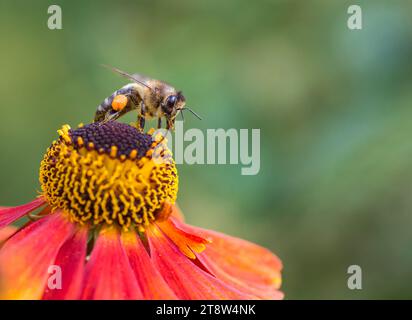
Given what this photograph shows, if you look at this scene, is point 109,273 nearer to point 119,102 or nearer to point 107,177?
point 107,177

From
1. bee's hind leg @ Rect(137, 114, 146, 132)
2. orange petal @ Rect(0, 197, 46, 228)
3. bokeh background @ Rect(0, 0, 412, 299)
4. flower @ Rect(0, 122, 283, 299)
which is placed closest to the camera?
flower @ Rect(0, 122, 283, 299)

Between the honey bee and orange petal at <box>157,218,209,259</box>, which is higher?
the honey bee

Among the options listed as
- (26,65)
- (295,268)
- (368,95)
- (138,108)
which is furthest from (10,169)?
(368,95)

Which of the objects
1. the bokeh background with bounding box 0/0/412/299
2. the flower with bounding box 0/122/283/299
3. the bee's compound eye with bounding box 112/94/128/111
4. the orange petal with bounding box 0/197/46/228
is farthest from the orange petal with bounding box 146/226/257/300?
the bokeh background with bounding box 0/0/412/299

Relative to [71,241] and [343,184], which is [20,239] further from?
[343,184]

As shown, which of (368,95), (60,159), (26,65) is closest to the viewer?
(60,159)

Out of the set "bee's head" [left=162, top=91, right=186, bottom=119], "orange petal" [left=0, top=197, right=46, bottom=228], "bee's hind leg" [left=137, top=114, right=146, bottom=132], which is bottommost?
"orange petal" [left=0, top=197, right=46, bottom=228]

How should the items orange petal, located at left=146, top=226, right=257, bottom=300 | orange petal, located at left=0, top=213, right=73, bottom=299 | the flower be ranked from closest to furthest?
orange petal, located at left=0, top=213, right=73, bottom=299 < the flower < orange petal, located at left=146, top=226, right=257, bottom=300

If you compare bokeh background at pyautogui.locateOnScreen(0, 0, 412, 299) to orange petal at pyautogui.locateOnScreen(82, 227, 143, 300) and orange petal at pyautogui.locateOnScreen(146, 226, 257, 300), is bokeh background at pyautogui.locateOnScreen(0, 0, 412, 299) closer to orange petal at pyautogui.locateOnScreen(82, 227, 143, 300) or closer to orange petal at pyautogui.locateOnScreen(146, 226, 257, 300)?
orange petal at pyautogui.locateOnScreen(146, 226, 257, 300)
